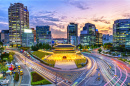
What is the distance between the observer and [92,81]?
4194cm

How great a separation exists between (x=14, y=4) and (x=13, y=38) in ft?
227

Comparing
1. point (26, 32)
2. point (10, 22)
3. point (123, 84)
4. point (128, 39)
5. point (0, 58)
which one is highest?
point (10, 22)

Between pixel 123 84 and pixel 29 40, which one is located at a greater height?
pixel 29 40

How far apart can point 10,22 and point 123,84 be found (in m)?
210

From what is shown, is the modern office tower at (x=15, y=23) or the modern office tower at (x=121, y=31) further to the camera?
the modern office tower at (x=15, y=23)

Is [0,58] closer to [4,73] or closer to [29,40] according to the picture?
[4,73]

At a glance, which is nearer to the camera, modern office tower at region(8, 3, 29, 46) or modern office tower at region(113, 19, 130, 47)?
modern office tower at region(113, 19, 130, 47)

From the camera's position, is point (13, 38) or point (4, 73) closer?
point (4, 73)

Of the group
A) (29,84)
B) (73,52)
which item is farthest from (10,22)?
(29,84)

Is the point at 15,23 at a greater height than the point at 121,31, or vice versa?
the point at 15,23

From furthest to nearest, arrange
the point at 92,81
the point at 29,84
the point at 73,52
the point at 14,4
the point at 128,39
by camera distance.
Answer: the point at 14,4 → the point at 128,39 → the point at 73,52 → the point at 92,81 → the point at 29,84

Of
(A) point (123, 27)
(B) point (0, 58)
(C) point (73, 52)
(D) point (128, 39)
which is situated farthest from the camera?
(A) point (123, 27)

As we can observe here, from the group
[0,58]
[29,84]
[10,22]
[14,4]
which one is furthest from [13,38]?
[29,84]

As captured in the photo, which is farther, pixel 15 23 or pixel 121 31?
pixel 15 23
